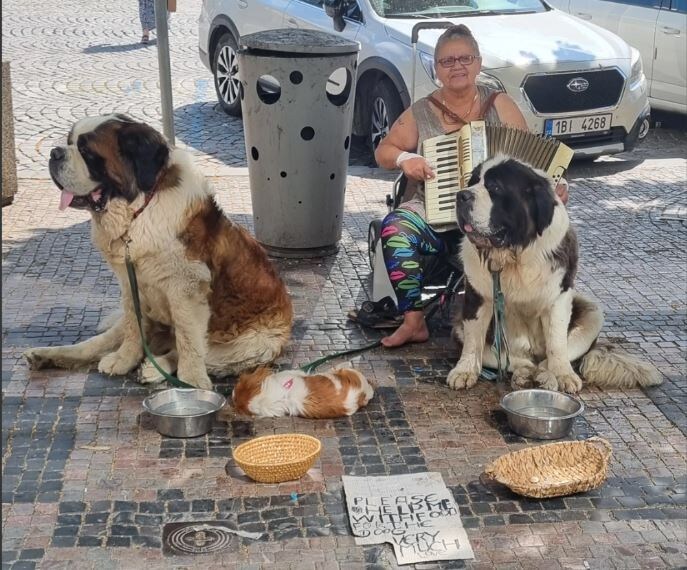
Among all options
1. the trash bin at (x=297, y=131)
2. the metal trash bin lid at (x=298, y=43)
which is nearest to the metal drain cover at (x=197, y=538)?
the trash bin at (x=297, y=131)

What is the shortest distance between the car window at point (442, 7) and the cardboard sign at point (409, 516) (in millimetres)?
6935

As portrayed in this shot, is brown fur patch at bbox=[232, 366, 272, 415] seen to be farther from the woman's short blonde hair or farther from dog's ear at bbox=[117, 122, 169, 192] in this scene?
the woman's short blonde hair

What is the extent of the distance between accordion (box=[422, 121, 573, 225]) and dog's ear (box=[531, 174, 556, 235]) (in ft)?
1.40

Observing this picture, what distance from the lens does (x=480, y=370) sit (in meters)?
5.37

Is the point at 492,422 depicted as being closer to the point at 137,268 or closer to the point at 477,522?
the point at 477,522

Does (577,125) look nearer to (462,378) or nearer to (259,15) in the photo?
(259,15)

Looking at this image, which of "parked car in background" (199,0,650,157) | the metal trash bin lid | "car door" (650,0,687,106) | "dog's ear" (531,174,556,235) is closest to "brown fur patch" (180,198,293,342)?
"dog's ear" (531,174,556,235)

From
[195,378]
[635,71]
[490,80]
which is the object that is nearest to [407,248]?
[195,378]

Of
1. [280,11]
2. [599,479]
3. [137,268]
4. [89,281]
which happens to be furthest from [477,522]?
[280,11]

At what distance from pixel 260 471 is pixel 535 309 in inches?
70.3

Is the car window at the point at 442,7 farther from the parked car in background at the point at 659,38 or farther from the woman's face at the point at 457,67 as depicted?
the woman's face at the point at 457,67

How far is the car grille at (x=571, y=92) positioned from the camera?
9.83 m

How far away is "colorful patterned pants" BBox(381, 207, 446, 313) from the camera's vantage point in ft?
18.6

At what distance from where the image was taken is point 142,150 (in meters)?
4.62
